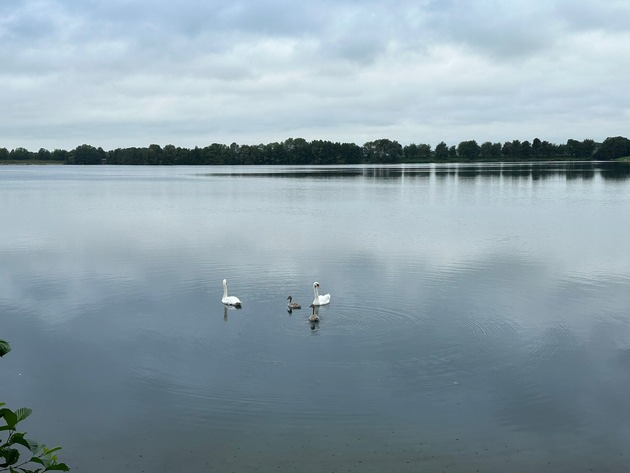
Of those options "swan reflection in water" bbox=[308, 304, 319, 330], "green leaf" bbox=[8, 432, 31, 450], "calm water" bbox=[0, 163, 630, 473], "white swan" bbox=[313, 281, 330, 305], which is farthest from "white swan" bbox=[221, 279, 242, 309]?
"green leaf" bbox=[8, 432, 31, 450]

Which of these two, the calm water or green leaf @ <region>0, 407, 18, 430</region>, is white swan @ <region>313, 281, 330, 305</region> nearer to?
the calm water

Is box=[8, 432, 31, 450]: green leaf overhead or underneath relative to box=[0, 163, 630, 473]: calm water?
overhead

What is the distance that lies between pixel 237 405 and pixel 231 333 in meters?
4.70

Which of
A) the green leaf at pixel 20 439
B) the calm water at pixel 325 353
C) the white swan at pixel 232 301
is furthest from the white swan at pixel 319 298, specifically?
the green leaf at pixel 20 439

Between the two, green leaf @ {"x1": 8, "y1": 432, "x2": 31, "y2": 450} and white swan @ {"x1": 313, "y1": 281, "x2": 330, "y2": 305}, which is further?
white swan @ {"x1": 313, "y1": 281, "x2": 330, "y2": 305}

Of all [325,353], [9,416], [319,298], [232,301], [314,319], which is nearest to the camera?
[9,416]

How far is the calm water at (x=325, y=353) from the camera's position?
444 inches

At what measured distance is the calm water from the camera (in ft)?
37.0

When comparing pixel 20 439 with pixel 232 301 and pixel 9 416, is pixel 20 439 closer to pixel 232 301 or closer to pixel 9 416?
pixel 9 416

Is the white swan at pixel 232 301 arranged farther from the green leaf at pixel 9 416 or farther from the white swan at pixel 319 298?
the green leaf at pixel 9 416

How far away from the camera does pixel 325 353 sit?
51.5ft

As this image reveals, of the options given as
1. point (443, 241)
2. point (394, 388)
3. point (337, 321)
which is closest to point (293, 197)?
point (443, 241)

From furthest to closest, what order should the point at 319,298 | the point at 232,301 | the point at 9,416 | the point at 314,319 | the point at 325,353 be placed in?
the point at 232,301 → the point at 319,298 → the point at 314,319 → the point at 325,353 → the point at 9,416

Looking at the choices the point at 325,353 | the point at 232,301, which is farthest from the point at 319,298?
the point at 325,353
